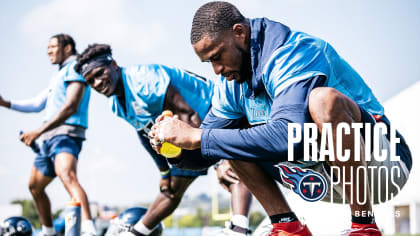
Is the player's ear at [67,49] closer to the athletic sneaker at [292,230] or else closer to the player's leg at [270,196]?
the player's leg at [270,196]

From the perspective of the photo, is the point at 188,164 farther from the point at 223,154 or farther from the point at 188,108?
the point at 188,108

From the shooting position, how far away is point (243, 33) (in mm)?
2436

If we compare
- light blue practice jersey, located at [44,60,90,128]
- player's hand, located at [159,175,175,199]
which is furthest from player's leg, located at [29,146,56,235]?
player's hand, located at [159,175,175,199]

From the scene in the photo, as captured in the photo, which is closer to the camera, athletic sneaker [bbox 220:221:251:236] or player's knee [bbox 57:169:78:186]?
athletic sneaker [bbox 220:221:251:236]

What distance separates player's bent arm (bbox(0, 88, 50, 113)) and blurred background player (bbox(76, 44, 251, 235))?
6.00 feet

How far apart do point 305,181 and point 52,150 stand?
361 centimetres

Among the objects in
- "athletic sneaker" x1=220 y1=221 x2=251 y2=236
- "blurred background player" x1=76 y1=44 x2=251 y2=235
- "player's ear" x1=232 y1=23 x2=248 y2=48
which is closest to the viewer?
"player's ear" x1=232 y1=23 x2=248 y2=48

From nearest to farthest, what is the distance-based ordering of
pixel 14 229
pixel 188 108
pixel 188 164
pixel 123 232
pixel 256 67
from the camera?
pixel 256 67
pixel 188 164
pixel 188 108
pixel 123 232
pixel 14 229

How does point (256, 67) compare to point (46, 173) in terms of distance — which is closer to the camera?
point (256, 67)

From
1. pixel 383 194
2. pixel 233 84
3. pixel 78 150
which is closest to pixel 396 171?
pixel 383 194

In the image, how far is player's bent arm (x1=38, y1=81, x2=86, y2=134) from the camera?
17.7 feet

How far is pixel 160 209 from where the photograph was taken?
5094 millimetres

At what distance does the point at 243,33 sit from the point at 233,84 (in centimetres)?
35

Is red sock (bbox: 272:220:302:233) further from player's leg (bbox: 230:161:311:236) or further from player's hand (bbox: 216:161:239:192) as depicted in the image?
player's hand (bbox: 216:161:239:192)
